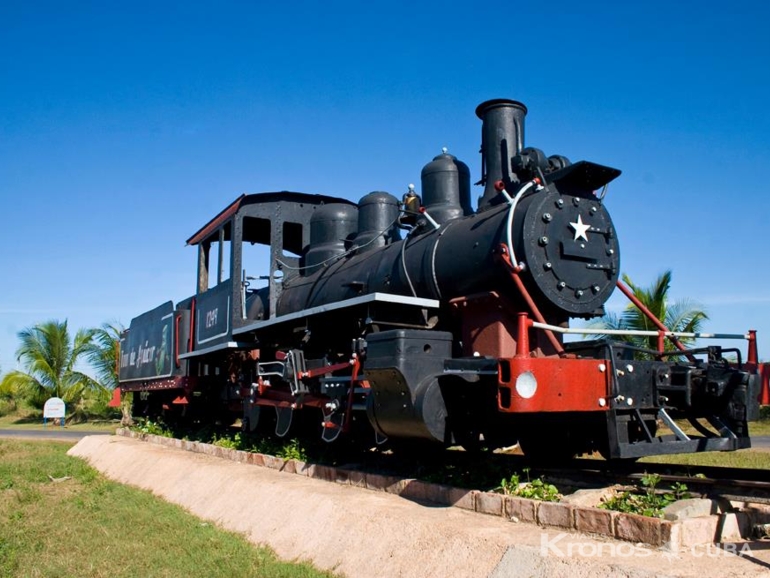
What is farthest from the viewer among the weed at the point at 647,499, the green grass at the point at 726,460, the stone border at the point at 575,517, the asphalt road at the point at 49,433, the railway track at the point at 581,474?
the asphalt road at the point at 49,433

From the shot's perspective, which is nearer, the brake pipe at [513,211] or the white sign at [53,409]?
the brake pipe at [513,211]

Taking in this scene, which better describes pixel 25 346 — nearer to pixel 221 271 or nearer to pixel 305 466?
pixel 221 271

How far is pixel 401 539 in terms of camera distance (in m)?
5.05

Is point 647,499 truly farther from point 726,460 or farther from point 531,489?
point 726,460

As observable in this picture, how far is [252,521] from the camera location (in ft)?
22.0

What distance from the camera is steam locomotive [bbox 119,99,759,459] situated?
5.38 m

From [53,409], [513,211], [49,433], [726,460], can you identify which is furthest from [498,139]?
[53,409]

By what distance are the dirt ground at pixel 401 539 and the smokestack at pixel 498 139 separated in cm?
326

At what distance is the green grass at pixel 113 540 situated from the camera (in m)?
5.29

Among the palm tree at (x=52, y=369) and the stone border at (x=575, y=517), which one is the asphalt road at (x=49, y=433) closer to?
the palm tree at (x=52, y=369)

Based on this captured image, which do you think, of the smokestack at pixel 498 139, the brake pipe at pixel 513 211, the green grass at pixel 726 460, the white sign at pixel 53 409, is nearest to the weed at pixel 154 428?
the green grass at pixel 726 460

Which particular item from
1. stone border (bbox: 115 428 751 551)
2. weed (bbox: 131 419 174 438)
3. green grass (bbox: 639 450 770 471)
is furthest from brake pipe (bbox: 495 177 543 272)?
weed (bbox: 131 419 174 438)

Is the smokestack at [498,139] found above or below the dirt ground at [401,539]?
above

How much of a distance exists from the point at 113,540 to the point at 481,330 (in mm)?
3748
